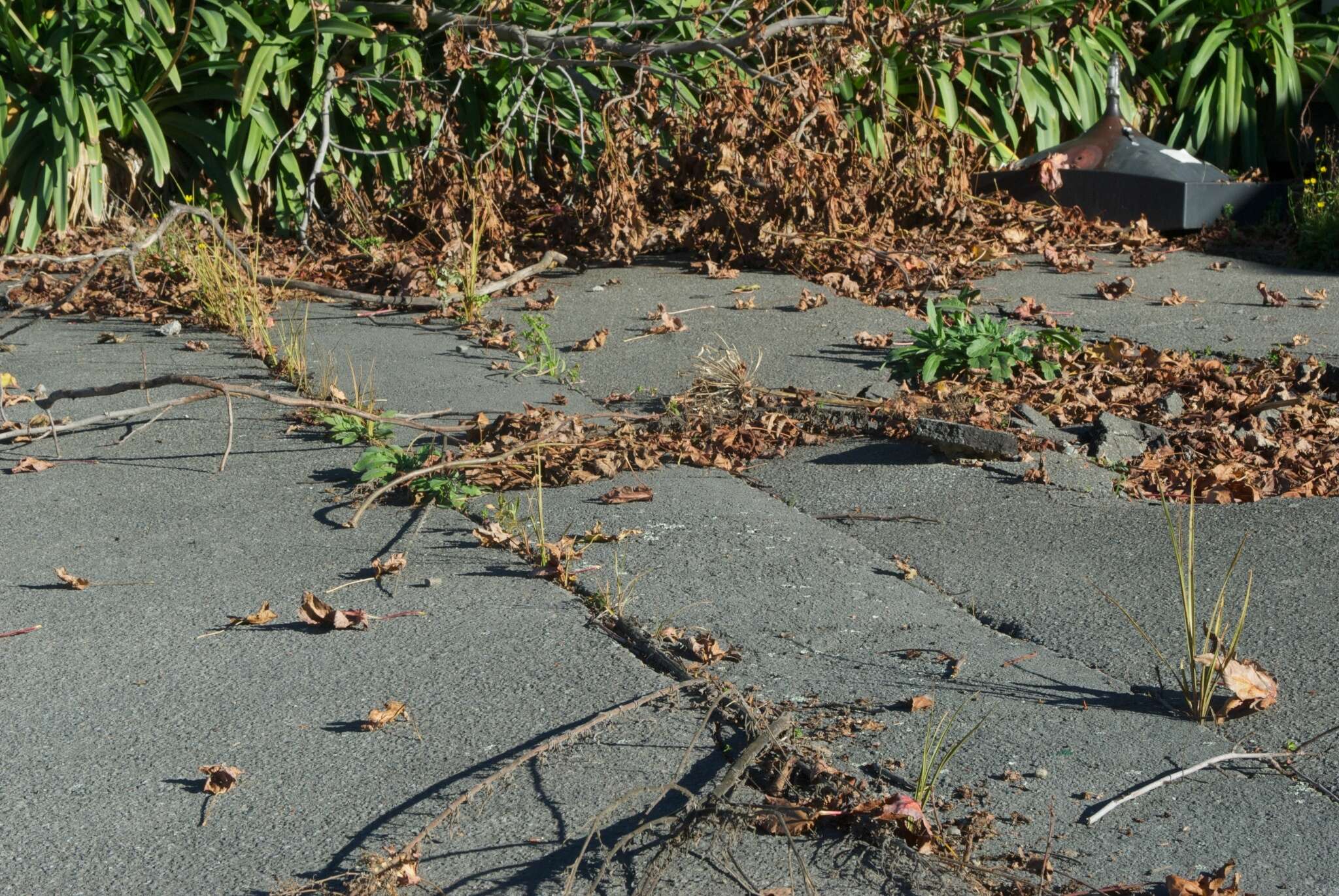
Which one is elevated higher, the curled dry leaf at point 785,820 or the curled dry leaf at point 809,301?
the curled dry leaf at point 809,301

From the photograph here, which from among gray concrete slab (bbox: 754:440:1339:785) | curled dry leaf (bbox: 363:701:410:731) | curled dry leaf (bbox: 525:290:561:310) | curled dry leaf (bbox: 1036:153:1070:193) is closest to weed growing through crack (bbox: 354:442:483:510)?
gray concrete slab (bbox: 754:440:1339:785)

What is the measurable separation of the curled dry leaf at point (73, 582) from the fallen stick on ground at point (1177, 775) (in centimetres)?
254

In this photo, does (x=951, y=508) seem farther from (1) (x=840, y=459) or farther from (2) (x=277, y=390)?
(2) (x=277, y=390)

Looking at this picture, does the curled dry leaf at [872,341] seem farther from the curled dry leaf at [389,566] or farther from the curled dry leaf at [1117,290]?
the curled dry leaf at [389,566]

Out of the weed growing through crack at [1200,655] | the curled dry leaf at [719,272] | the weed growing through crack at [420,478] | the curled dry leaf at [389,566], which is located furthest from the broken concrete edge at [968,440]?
the curled dry leaf at [719,272]

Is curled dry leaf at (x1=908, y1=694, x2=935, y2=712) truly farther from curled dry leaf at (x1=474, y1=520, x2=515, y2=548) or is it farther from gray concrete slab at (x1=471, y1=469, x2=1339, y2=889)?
curled dry leaf at (x1=474, y1=520, x2=515, y2=548)

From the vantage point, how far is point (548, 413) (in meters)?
4.58

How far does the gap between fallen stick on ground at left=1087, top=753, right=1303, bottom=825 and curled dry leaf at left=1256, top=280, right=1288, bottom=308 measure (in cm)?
460

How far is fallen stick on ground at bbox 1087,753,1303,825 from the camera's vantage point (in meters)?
2.33

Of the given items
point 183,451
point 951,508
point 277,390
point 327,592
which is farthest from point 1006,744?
point 277,390

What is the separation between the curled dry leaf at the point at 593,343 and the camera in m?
6.10

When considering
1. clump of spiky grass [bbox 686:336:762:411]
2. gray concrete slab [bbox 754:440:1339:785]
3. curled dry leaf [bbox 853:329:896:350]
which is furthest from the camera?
curled dry leaf [bbox 853:329:896:350]

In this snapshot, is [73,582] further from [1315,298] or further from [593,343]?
[1315,298]

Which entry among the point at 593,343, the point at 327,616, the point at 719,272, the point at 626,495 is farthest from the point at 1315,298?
the point at 327,616
